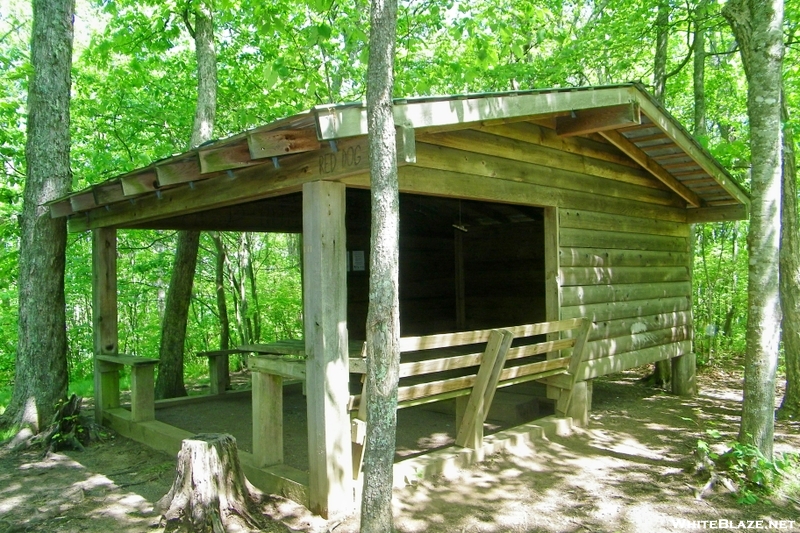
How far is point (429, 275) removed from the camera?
995cm

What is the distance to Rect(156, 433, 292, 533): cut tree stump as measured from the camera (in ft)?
12.2

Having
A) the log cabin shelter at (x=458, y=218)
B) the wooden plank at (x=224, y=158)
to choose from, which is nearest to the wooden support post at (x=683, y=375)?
the log cabin shelter at (x=458, y=218)

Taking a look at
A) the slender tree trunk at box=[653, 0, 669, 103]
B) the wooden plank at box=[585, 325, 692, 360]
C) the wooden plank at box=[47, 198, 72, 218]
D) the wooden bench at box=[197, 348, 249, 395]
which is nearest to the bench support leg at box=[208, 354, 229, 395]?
the wooden bench at box=[197, 348, 249, 395]

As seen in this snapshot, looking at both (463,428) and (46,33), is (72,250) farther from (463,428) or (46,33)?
(463,428)

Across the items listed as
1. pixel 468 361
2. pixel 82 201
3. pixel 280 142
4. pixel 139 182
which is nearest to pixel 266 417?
pixel 468 361

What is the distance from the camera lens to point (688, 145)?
6.46 meters

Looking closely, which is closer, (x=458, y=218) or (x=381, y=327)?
(x=381, y=327)

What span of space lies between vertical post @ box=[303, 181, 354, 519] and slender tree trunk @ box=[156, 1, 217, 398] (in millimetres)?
5256

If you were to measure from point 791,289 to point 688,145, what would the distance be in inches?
86.2

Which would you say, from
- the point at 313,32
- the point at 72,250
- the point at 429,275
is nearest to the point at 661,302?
the point at 429,275

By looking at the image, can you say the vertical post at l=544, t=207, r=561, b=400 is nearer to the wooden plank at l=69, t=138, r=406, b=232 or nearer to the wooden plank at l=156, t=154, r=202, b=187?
the wooden plank at l=69, t=138, r=406, b=232

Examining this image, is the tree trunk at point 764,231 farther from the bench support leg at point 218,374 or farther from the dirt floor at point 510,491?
the bench support leg at point 218,374

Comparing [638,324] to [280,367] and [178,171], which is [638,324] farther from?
[178,171]

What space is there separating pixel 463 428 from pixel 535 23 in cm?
1102
